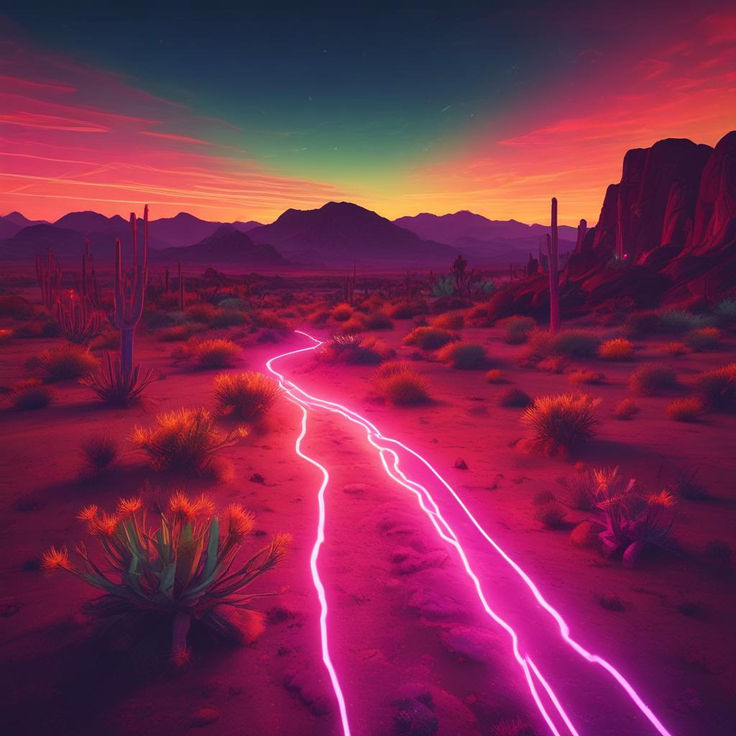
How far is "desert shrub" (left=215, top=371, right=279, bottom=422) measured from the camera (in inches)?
431

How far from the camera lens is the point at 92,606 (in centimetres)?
401

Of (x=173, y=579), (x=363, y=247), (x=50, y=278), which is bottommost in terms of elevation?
(x=173, y=579)

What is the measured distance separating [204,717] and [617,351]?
17.4 meters

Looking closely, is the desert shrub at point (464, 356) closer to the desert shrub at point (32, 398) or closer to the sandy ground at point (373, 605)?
the sandy ground at point (373, 605)

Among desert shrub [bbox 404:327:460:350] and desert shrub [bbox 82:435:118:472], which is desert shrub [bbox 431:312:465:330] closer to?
desert shrub [bbox 404:327:460:350]

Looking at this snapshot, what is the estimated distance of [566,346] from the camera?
1827cm

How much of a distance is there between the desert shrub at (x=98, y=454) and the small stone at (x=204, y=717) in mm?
5056

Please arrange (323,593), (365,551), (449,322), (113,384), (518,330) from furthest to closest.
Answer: (449,322), (518,330), (113,384), (365,551), (323,593)

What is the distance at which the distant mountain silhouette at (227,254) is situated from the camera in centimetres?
13712

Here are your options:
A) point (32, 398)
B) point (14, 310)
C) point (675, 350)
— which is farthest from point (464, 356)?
point (14, 310)

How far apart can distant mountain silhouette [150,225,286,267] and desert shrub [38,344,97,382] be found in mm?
122496

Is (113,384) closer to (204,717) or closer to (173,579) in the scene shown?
(173,579)

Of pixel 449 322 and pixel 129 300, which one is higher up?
pixel 129 300

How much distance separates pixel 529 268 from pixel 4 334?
115 ft
